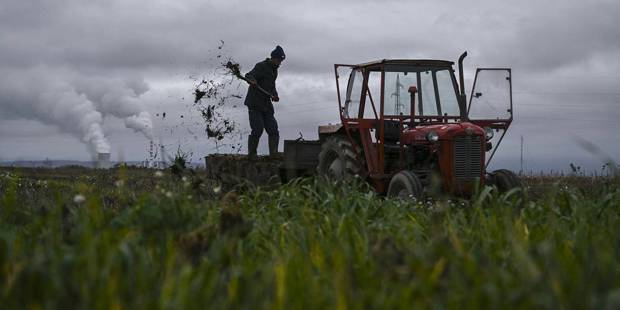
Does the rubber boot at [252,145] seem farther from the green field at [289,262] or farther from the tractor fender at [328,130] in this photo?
the green field at [289,262]

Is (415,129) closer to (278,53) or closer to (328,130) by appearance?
(328,130)

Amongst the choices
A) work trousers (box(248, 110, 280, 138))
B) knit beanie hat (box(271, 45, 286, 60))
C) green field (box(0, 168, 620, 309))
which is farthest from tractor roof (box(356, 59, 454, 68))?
green field (box(0, 168, 620, 309))

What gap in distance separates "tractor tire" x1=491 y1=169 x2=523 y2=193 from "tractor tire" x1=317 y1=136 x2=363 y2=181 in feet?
5.96

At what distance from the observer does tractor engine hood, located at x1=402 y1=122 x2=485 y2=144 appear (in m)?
10.3

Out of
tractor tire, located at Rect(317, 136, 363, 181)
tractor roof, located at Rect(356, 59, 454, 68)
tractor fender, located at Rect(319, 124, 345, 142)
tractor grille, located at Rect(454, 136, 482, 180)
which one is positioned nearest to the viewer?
tractor grille, located at Rect(454, 136, 482, 180)

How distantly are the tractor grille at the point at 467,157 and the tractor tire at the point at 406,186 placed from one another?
911 mm

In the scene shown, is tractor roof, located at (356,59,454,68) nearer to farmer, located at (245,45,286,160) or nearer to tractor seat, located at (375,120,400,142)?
tractor seat, located at (375,120,400,142)

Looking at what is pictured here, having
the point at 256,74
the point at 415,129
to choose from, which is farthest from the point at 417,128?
the point at 256,74

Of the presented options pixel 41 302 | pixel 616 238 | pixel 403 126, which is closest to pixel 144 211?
pixel 41 302

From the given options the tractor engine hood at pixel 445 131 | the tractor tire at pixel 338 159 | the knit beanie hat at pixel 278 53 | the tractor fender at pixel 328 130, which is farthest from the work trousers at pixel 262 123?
the tractor engine hood at pixel 445 131

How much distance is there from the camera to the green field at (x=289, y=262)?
130 inches

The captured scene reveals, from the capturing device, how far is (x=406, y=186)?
9609mm

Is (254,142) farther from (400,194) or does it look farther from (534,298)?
(534,298)

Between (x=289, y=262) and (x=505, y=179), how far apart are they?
651cm
